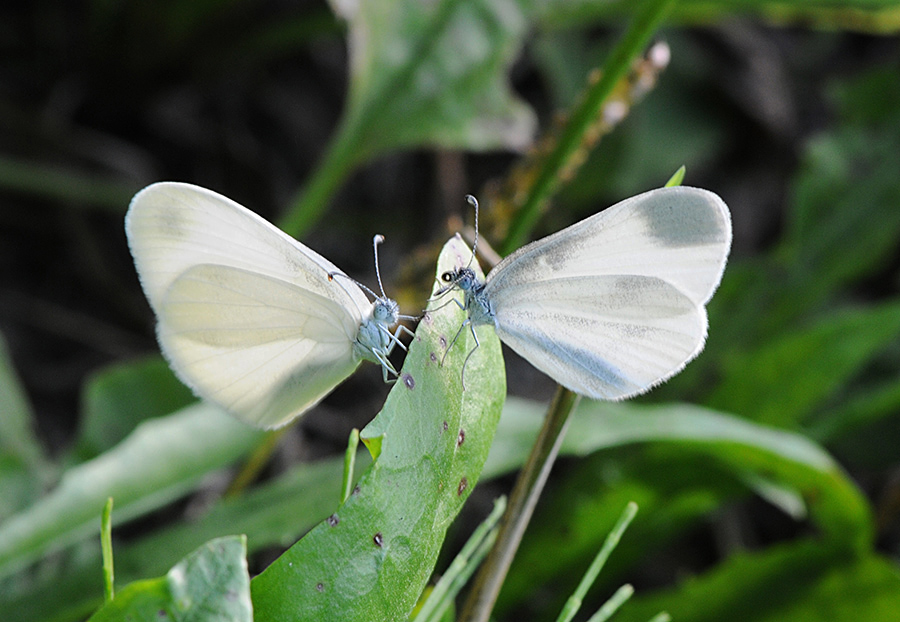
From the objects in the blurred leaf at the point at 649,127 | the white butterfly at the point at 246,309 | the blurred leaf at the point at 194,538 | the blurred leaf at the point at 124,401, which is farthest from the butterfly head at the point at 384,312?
the blurred leaf at the point at 649,127

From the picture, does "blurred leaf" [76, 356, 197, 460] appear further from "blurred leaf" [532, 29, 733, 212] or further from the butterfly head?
"blurred leaf" [532, 29, 733, 212]

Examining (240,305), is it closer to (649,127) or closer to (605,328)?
(605,328)

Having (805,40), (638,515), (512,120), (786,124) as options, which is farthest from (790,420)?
(805,40)

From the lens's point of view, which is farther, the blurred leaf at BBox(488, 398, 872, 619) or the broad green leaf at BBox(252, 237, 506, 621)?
the blurred leaf at BBox(488, 398, 872, 619)

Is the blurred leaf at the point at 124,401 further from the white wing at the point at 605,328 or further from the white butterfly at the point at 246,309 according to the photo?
the white wing at the point at 605,328

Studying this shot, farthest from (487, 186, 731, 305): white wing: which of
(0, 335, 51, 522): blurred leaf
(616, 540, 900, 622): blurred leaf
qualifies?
(0, 335, 51, 522): blurred leaf

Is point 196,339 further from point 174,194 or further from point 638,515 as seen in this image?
point 638,515

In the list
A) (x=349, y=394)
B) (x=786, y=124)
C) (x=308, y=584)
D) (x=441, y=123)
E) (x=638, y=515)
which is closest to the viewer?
(x=308, y=584)
